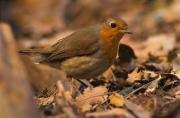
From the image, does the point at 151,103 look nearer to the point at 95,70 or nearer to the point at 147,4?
the point at 95,70

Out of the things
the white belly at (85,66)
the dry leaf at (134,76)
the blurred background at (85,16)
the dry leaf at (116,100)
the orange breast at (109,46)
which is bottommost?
the dry leaf at (116,100)

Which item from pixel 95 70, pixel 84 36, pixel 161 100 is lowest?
pixel 161 100

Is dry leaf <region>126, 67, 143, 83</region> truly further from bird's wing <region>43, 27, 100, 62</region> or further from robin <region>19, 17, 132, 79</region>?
bird's wing <region>43, 27, 100, 62</region>

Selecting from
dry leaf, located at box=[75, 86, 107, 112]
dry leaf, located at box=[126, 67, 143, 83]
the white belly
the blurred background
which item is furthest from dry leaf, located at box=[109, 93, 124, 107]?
the blurred background

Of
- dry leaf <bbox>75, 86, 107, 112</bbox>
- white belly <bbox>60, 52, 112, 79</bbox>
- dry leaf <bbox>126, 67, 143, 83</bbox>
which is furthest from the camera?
dry leaf <bbox>126, 67, 143, 83</bbox>

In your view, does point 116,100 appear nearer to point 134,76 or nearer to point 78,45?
point 134,76

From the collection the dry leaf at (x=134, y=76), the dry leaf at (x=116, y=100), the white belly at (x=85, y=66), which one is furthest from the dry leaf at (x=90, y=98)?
the dry leaf at (x=134, y=76)

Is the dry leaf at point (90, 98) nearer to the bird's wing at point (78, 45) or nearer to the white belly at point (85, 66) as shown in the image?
the white belly at point (85, 66)

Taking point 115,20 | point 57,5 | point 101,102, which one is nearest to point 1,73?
point 101,102
